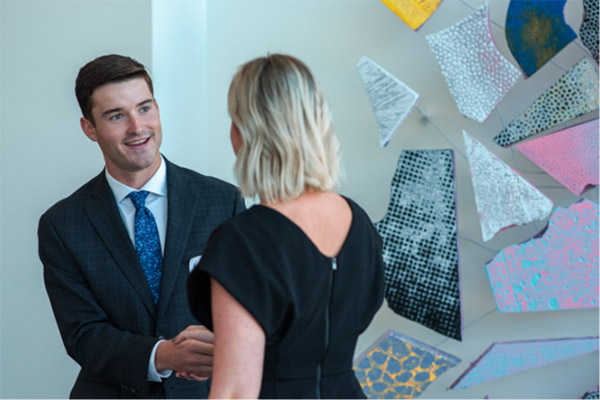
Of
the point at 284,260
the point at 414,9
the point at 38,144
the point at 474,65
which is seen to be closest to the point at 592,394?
the point at 474,65

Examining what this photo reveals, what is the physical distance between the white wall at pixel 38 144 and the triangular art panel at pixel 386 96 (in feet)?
2.84

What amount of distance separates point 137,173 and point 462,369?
1452 millimetres

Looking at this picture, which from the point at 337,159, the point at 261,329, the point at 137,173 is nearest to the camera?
the point at 261,329

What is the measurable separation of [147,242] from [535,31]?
140 cm

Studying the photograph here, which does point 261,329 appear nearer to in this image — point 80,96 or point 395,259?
point 80,96

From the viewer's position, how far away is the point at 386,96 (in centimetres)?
249

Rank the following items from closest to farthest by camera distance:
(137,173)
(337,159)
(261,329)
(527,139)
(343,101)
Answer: (261,329), (337,159), (137,173), (527,139), (343,101)

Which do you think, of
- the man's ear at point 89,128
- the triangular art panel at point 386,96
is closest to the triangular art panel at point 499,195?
the triangular art panel at point 386,96

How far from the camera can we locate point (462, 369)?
2787 mm

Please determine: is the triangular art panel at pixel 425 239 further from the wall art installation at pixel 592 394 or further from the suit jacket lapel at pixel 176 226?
the suit jacket lapel at pixel 176 226

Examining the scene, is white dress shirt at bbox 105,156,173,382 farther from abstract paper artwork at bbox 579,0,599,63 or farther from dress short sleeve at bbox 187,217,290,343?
abstract paper artwork at bbox 579,0,599,63

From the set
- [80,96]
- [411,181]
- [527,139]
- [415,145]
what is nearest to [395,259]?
[411,181]

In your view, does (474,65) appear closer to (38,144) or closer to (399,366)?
(399,366)

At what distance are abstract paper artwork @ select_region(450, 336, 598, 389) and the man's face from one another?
1.27 metres
